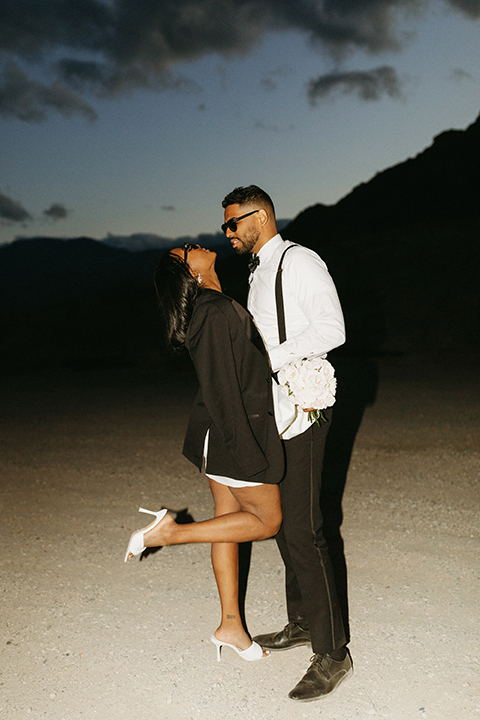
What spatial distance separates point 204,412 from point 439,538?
2.67 metres

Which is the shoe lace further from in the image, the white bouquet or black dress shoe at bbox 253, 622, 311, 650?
the white bouquet

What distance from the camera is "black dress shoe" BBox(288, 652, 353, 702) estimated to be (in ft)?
8.28

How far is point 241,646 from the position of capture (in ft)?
9.17

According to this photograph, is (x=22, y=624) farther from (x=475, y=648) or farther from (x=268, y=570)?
(x=475, y=648)

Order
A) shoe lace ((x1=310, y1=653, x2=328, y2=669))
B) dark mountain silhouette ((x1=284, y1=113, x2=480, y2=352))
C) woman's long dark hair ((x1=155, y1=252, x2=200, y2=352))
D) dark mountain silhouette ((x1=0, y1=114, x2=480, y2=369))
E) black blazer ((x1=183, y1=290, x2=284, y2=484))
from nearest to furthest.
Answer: black blazer ((x1=183, y1=290, x2=284, y2=484)), woman's long dark hair ((x1=155, y1=252, x2=200, y2=352)), shoe lace ((x1=310, y1=653, x2=328, y2=669)), dark mountain silhouette ((x1=0, y1=114, x2=480, y2=369)), dark mountain silhouette ((x1=284, y1=113, x2=480, y2=352))

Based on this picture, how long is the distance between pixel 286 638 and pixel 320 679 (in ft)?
1.51

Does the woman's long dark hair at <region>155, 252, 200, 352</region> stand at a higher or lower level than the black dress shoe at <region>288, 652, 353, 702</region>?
higher

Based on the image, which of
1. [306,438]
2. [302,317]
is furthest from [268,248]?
[306,438]

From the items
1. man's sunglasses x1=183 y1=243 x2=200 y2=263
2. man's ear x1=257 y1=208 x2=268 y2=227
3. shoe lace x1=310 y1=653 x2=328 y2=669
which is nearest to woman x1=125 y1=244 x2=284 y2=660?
man's sunglasses x1=183 y1=243 x2=200 y2=263

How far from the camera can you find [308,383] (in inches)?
93.1

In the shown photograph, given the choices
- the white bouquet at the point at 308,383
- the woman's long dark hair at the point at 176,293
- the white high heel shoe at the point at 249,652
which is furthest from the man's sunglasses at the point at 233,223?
the white high heel shoe at the point at 249,652

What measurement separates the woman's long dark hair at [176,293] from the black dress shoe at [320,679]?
1573 mm

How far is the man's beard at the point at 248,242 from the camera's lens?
107 inches

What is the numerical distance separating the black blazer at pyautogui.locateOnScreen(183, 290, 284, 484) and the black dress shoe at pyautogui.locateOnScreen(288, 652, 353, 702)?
0.89 meters
